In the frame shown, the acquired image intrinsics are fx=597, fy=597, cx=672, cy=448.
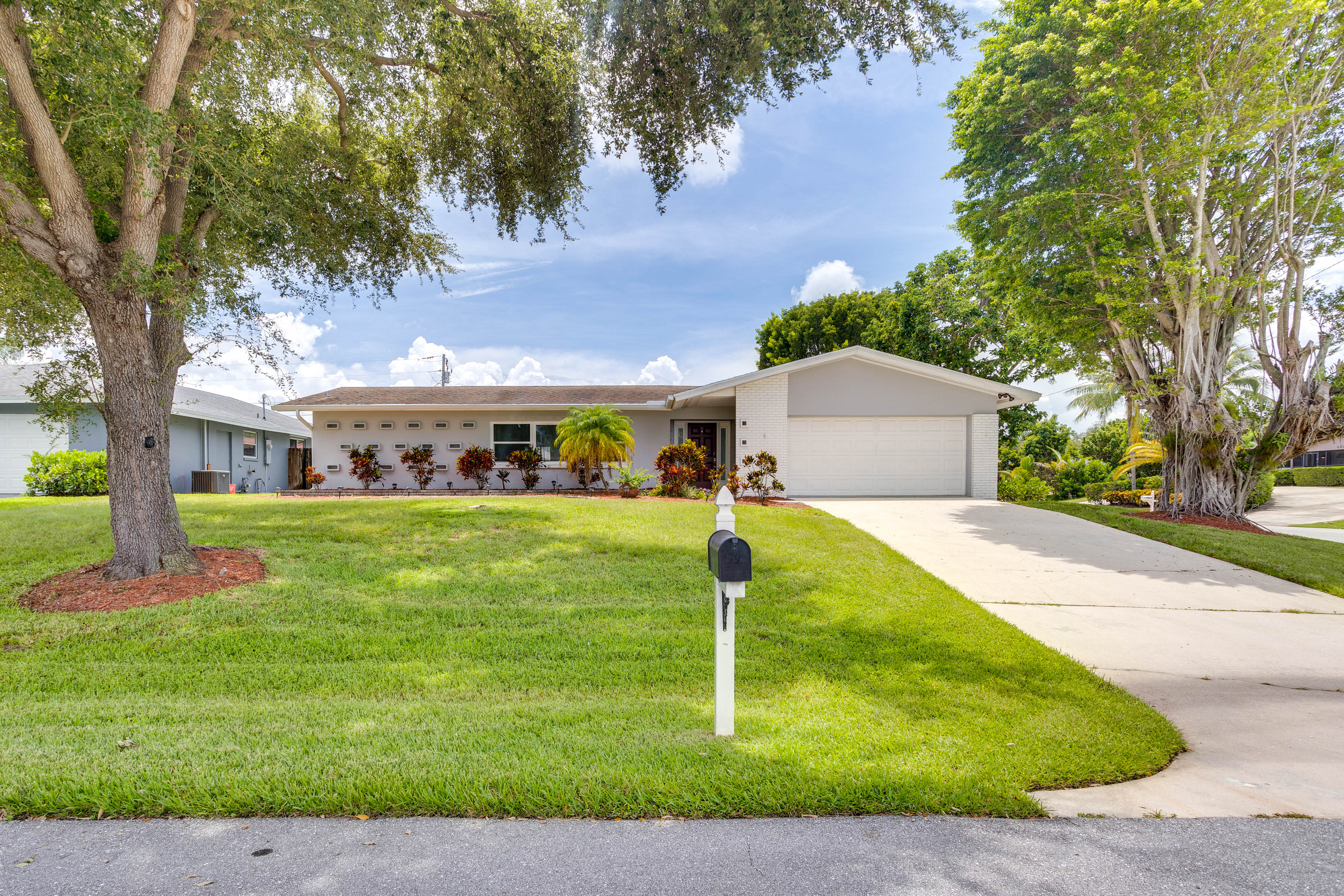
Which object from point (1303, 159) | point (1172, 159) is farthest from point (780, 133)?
point (1303, 159)

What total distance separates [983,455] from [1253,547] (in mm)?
6648

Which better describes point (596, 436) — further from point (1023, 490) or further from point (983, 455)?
point (1023, 490)

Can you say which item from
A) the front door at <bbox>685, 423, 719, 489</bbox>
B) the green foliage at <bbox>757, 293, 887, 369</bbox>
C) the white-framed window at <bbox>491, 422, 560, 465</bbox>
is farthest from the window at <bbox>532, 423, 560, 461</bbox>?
the green foliage at <bbox>757, 293, 887, 369</bbox>

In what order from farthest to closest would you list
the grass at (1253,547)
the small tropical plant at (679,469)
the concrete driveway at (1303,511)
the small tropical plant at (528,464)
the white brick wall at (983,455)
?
the small tropical plant at (528,464) < the white brick wall at (983,455) < the small tropical plant at (679,469) < the concrete driveway at (1303,511) < the grass at (1253,547)

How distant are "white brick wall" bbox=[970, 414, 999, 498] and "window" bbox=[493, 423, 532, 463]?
492 inches

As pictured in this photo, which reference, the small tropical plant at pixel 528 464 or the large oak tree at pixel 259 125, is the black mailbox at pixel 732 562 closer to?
the large oak tree at pixel 259 125

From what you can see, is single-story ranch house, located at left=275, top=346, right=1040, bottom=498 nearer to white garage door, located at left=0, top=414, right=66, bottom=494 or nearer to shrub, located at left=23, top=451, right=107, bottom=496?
shrub, located at left=23, top=451, right=107, bottom=496

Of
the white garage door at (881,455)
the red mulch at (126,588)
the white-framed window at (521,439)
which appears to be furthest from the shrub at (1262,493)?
the red mulch at (126,588)

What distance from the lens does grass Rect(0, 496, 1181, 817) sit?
267 centimetres

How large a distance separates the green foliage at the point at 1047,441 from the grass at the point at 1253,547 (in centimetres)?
1304

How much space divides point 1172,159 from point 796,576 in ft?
35.0

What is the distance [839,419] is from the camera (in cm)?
1600

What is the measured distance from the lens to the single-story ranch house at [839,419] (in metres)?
15.5

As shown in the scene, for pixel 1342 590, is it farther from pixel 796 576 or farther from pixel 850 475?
pixel 850 475
